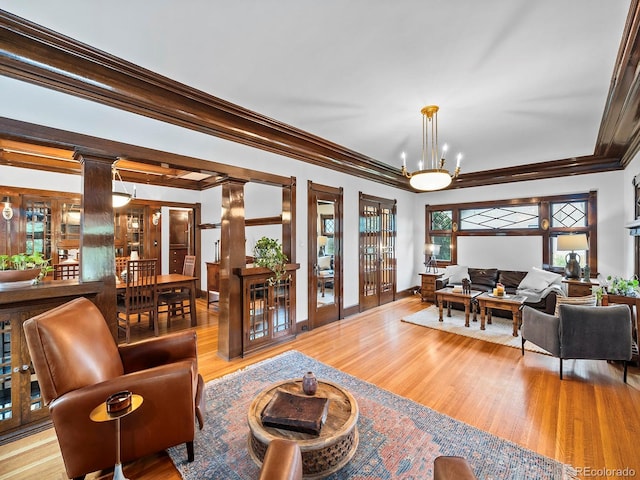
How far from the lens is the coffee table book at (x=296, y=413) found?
1.64m

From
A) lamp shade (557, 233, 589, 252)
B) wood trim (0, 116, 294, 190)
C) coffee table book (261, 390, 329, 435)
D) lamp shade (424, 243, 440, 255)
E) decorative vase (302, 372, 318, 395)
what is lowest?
coffee table book (261, 390, 329, 435)

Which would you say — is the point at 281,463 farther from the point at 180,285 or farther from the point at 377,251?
the point at 377,251

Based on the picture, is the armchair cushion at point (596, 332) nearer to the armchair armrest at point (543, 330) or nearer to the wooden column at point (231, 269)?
the armchair armrest at point (543, 330)

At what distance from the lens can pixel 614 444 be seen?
200cm

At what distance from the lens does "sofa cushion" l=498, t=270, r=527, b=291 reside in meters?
5.56

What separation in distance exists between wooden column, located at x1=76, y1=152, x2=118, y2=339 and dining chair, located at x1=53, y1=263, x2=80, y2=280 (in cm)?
228

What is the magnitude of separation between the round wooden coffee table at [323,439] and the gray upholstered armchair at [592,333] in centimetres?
248

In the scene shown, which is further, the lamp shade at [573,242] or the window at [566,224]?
the window at [566,224]

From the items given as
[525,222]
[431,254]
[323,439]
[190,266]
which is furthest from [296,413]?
[525,222]

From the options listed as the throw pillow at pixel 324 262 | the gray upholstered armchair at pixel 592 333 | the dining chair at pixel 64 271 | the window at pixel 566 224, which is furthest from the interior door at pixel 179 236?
the window at pixel 566 224

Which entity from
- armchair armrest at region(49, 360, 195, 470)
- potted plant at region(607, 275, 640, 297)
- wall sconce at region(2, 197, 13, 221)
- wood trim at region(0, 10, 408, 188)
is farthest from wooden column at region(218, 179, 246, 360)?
potted plant at region(607, 275, 640, 297)

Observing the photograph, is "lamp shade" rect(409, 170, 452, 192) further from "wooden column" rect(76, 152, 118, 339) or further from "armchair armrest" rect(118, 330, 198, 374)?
"wooden column" rect(76, 152, 118, 339)

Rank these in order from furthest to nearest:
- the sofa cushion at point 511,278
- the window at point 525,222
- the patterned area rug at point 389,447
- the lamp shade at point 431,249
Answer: the lamp shade at point 431,249 < the sofa cushion at point 511,278 < the window at point 525,222 < the patterned area rug at point 389,447

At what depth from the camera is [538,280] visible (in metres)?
5.02
